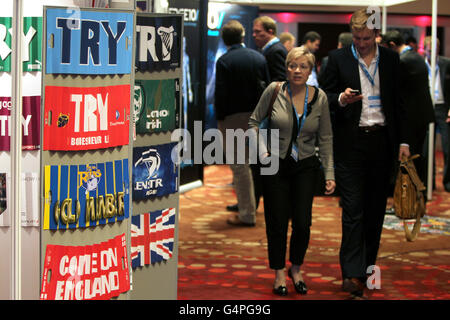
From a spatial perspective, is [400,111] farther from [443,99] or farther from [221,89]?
[443,99]

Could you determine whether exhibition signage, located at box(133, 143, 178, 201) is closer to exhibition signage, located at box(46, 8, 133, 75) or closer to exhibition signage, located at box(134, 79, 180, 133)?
exhibition signage, located at box(134, 79, 180, 133)

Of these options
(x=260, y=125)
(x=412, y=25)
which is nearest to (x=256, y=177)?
(x=260, y=125)

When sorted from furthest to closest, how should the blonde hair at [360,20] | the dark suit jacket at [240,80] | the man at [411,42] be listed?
the man at [411,42]
the dark suit jacket at [240,80]
the blonde hair at [360,20]

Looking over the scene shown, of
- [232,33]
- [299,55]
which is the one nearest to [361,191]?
[299,55]

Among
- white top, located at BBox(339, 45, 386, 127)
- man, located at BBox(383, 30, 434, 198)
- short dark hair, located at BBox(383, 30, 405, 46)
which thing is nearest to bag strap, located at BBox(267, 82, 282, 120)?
white top, located at BBox(339, 45, 386, 127)

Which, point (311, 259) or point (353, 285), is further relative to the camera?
point (311, 259)

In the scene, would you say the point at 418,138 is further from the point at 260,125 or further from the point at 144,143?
the point at 144,143

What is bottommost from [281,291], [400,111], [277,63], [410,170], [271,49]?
[281,291]

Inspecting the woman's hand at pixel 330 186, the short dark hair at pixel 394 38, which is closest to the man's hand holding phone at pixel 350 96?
the woman's hand at pixel 330 186

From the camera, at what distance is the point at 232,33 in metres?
6.78

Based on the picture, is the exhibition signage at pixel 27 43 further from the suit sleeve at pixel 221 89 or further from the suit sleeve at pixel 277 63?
the suit sleeve at pixel 277 63

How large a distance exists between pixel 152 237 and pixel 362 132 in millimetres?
1555

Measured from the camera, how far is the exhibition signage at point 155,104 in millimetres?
3635

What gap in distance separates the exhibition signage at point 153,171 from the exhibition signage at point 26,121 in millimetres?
455
